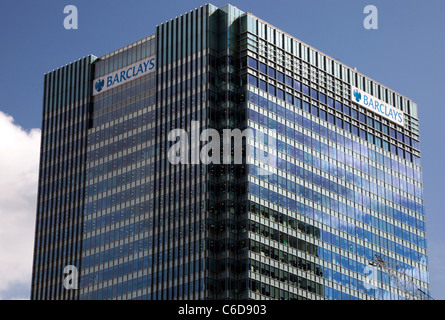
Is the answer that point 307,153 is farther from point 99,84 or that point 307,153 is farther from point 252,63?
point 99,84

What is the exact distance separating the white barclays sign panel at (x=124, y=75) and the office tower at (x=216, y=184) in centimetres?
26

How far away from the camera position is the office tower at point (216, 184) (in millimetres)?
167000

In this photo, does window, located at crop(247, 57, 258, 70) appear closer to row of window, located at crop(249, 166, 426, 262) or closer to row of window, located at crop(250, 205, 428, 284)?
row of window, located at crop(249, 166, 426, 262)

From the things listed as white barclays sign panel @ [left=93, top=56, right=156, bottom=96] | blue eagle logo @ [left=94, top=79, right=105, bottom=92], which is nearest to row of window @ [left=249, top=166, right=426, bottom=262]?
white barclays sign panel @ [left=93, top=56, right=156, bottom=96]

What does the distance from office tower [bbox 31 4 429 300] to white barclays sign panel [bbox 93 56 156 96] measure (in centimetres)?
26

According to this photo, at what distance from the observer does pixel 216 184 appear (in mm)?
168375

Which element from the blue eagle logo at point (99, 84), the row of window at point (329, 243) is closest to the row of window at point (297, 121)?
the row of window at point (329, 243)

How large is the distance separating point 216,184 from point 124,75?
3592 cm

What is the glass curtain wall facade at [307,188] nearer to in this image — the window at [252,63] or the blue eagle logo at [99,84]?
the window at [252,63]

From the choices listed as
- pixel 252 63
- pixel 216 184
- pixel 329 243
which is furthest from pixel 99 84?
pixel 329 243

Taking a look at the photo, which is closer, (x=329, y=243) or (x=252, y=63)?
(x=252, y=63)
